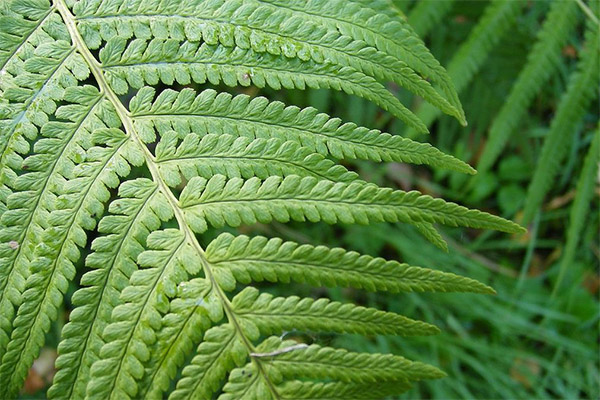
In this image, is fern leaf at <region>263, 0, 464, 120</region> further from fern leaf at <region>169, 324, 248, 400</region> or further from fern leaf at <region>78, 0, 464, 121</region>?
fern leaf at <region>169, 324, 248, 400</region>

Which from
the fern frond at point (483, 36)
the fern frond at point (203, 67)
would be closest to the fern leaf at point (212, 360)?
the fern frond at point (203, 67)

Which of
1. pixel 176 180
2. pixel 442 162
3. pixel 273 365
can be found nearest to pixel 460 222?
pixel 442 162

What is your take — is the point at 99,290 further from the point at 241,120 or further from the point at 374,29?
the point at 374,29

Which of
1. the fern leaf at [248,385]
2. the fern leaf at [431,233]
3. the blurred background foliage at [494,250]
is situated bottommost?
the blurred background foliage at [494,250]

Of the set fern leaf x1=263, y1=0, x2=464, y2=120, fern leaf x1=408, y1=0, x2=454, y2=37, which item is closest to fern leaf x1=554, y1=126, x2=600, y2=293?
fern leaf x1=408, y1=0, x2=454, y2=37

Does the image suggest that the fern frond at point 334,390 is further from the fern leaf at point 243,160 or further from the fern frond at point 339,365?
the fern leaf at point 243,160

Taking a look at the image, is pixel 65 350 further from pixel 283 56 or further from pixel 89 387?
pixel 283 56
